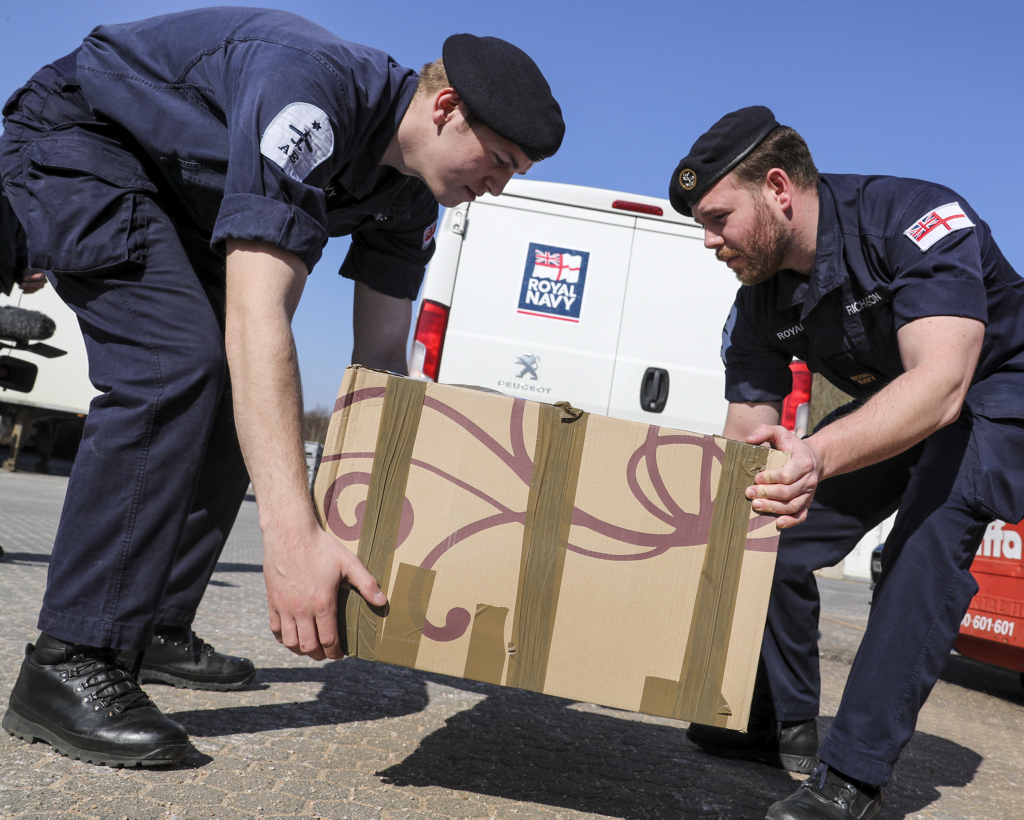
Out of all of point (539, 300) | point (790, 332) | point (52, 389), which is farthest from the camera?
point (52, 389)

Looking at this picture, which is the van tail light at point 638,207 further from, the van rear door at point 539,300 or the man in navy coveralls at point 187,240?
the man in navy coveralls at point 187,240

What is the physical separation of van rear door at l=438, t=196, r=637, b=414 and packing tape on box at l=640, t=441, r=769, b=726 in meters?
2.32

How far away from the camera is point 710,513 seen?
1.48 meters

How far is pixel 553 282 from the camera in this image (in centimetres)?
394

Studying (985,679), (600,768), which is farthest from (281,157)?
(985,679)

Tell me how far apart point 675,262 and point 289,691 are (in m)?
2.72

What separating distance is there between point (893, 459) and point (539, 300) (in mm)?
2090

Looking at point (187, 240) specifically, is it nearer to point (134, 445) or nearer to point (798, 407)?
point (134, 445)

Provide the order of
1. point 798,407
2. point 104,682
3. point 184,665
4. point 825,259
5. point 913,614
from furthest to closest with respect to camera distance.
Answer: point 798,407 → point 184,665 → point 825,259 → point 913,614 → point 104,682

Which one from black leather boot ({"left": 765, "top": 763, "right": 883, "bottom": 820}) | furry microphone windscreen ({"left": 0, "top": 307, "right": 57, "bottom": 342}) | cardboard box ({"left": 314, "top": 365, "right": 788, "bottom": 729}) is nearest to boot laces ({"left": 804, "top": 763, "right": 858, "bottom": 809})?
black leather boot ({"left": 765, "top": 763, "right": 883, "bottom": 820})

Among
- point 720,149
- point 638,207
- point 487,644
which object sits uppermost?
point 638,207

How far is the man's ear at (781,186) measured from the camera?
207 centimetres

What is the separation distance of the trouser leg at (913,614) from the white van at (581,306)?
1.98 meters

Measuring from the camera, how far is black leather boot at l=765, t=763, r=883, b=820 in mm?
1589
